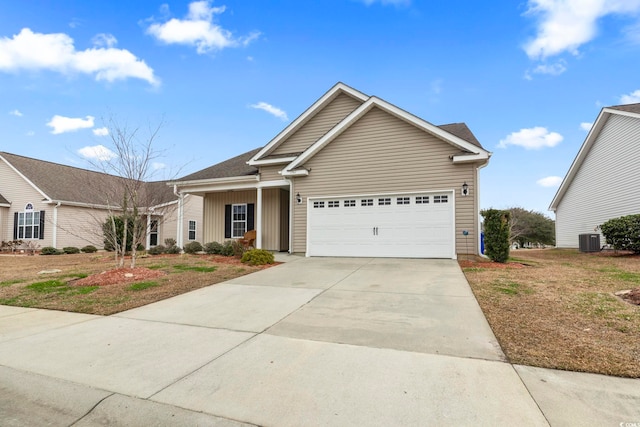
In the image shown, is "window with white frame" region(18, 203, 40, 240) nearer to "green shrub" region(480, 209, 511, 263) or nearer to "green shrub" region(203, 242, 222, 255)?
"green shrub" region(203, 242, 222, 255)

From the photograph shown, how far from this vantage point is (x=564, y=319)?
4.83 m

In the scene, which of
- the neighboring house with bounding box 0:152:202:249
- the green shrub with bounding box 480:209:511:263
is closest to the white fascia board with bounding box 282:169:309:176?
the green shrub with bounding box 480:209:511:263

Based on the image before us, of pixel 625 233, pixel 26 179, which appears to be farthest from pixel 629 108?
pixel 26 179

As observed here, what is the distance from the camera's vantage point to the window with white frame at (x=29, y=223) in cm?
1965

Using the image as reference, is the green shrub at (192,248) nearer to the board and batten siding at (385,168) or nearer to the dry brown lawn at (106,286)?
the dry brown lawn at (106,286)

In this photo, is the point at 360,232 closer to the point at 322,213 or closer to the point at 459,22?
the point at 322,213

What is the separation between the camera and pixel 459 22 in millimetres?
13391

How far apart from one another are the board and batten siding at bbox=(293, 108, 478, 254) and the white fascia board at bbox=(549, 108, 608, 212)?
10.6m

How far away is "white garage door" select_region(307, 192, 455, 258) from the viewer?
11.5 metres

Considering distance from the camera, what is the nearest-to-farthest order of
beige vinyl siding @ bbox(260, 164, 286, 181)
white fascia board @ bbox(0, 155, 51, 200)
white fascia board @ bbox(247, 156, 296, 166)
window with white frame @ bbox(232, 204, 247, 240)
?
white fascia board @ bbox(247, 156, 296, 166) → beige vinyl siding @ bbox(260, 164, 286, 181) → window with white frame @ bbox(232, 204, 247, 240) → white fascia board @ bbox(0, 155, 51, 200)

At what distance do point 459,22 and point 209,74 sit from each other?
11.4 metres

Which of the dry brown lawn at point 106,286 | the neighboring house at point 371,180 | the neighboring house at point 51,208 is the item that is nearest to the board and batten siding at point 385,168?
the neighboring house at point 371,180

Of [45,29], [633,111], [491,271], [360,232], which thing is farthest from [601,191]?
[45,29]

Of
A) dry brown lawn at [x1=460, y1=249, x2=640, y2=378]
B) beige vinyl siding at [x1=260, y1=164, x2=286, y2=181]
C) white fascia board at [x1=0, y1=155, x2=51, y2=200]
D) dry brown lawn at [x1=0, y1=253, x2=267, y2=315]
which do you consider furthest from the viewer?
white fascia board at [x1=0, y1=155, x2=51, y2=200]
